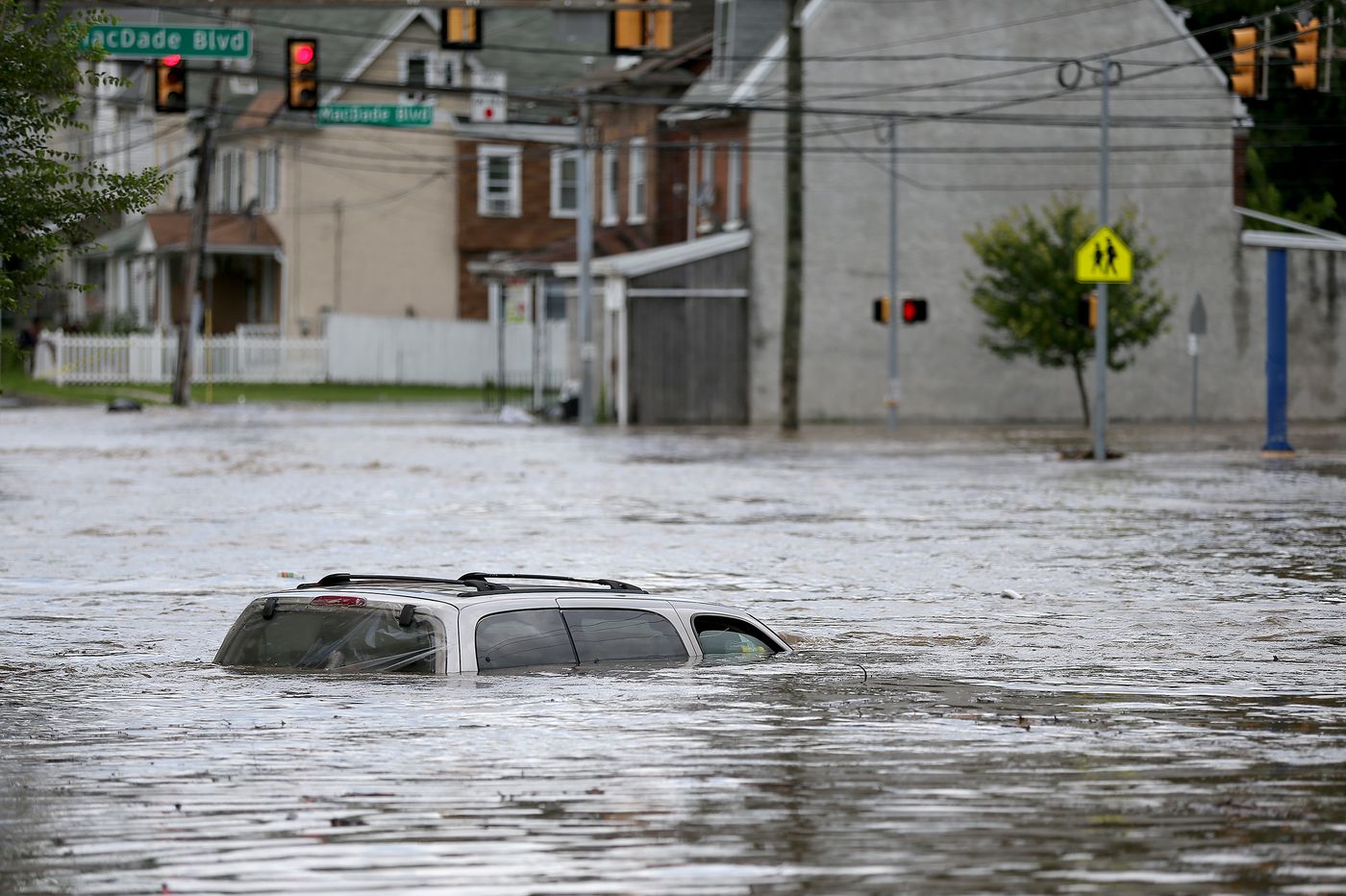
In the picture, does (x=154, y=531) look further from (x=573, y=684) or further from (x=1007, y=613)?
(x=573, y=684)

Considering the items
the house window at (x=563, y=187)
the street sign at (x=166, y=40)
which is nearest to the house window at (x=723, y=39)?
the house window at (x=563, y=187)

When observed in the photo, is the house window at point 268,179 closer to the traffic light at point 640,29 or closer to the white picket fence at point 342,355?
the white picket fence at point 342,355

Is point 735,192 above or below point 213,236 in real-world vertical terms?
above

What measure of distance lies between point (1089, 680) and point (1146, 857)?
4.85 m

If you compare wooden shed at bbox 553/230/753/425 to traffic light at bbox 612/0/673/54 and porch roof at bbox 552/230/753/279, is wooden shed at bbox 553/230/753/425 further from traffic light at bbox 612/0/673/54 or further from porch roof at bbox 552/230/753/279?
traffic light at bbox 612/0/673/54

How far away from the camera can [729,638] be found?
12.0 metres

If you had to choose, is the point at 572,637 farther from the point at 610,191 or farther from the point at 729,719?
the point at 610,191

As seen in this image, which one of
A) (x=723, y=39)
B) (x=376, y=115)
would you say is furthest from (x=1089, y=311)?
(x=723, y=39)

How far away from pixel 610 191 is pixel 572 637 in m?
47.7

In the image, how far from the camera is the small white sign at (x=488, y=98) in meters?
44.5

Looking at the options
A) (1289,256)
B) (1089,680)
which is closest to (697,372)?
(1289,256)

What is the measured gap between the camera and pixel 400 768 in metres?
9.09

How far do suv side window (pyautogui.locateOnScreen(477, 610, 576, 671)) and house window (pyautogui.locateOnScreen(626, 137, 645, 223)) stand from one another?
44487 mm

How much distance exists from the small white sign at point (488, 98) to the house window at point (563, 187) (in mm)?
3232
